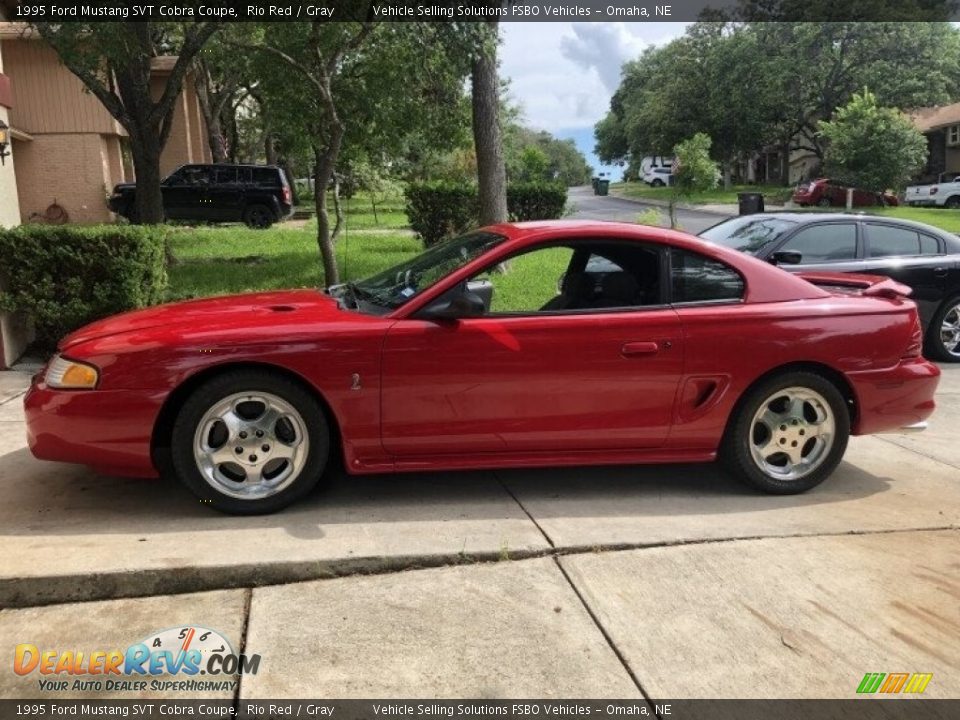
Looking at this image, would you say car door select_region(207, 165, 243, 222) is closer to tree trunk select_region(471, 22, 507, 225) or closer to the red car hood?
tree trunk select_region(471, 22, 507, 225)

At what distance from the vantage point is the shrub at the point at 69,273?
6883 millimetres

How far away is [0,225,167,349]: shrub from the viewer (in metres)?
6.88

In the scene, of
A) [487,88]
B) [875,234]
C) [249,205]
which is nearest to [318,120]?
[487,88]

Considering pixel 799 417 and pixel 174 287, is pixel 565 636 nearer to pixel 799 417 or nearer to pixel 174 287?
pixel 799 417

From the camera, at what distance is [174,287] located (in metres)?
11.1

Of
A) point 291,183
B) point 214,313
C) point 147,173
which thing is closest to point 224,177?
point 291,183

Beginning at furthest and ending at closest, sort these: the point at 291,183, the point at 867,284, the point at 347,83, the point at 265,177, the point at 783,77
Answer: the point at 783,77 → the point at 291,183 → the point at 265,177 → the point at 347,83 → the point at 867,284

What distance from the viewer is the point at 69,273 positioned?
7.07m

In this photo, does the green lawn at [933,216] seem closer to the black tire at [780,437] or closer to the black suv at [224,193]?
the black suv at [224,193]

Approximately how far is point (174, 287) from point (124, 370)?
25.6 feet

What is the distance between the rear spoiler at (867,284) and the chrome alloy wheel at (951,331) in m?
3.91

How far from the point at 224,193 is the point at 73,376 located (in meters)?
17.3

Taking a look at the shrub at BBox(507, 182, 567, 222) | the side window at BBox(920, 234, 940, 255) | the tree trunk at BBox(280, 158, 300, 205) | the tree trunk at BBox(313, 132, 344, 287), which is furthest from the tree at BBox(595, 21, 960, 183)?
the tree trunk at BBox(313, 132, 344, 287)

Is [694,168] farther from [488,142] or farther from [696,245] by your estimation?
[696,245]
